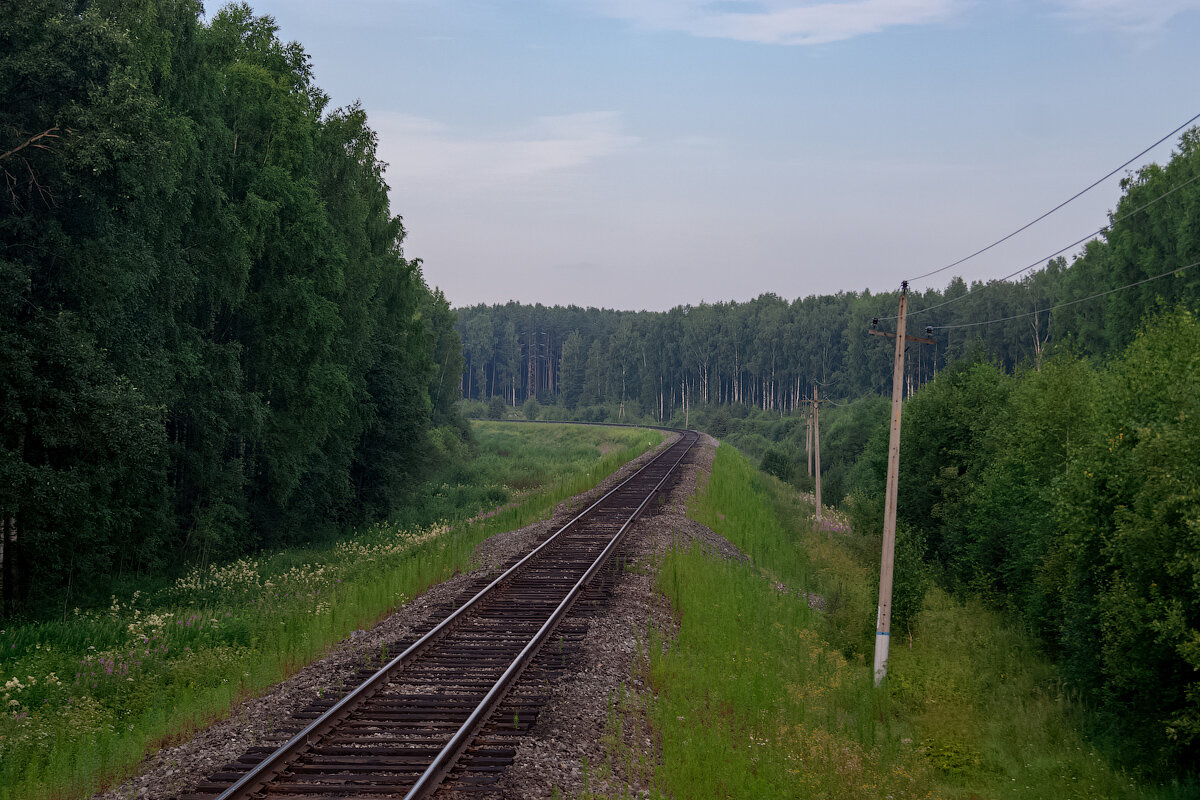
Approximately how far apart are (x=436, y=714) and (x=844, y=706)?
7344mm

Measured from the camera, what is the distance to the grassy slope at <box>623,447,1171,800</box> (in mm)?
10406

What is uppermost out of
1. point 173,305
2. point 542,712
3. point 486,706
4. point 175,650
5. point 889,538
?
point 173,305

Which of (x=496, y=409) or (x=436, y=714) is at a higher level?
(x=496, y=409)

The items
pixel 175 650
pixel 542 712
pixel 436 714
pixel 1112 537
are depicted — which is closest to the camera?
pixel 436 714

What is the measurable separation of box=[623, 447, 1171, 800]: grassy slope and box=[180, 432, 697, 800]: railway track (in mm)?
1949

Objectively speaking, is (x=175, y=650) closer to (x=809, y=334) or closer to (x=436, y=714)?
(x=436, y=714)

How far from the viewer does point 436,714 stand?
1039cm

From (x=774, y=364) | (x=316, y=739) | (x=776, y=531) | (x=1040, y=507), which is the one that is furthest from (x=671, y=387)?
(x=316, y=739)

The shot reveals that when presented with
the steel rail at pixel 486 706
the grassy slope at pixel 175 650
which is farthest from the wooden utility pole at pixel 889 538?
the grassy slope at pixel 175 650

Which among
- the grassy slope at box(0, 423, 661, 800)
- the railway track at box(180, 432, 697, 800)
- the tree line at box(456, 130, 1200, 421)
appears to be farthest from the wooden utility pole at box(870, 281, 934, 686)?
the tree line at box(456, 130, 1200, 421)

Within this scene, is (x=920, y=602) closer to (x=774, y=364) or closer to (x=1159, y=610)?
(x=1159, y=610)

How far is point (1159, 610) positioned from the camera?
40.5 feet

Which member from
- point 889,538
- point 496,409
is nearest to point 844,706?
point 889,538

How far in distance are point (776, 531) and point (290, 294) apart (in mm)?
20182
